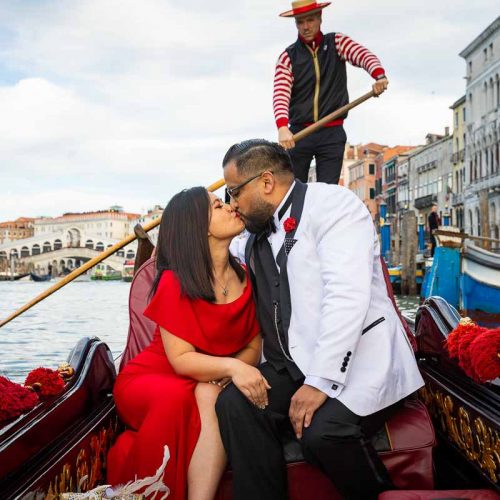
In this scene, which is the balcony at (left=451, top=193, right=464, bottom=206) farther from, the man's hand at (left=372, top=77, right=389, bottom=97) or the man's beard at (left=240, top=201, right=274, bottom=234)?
the man's beard at (left=240, top=201, right=274, bottom=234)

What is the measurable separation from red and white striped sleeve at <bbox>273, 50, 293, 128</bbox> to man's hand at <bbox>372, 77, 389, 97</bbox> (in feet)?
0.84

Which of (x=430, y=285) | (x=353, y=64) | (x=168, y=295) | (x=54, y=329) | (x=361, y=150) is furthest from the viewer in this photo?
(x=361, y=150)

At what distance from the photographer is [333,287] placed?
4.41ft

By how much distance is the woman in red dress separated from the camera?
1323mm

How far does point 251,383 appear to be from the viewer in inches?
52.8

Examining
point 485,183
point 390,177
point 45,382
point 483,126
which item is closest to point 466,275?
point 45,382

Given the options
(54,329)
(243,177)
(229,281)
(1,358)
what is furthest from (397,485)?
(54,329)

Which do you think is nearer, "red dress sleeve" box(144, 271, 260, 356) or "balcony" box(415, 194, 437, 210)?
"red dress sleeve" box(144, 271, 260, 356)

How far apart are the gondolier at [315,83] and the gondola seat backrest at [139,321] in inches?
25.9

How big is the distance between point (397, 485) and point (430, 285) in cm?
594

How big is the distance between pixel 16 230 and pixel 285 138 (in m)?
81.1

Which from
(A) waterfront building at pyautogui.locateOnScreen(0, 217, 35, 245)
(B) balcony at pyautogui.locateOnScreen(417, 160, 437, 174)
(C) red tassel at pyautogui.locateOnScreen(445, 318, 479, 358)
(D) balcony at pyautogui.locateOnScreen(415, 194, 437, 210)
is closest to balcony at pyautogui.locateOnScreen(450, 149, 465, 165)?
(B) balcony at pyautogui.locateOnScreen(417, 160, 437, 174)

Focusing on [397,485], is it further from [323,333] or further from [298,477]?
[323,333]

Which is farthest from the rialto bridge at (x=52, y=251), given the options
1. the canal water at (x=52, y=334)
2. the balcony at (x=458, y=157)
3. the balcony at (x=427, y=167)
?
the canal water at (x=52, y=334)
